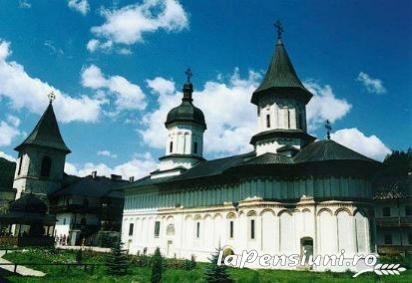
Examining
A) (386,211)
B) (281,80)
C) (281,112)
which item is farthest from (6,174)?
(386,211)

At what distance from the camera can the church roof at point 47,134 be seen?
52438 mm

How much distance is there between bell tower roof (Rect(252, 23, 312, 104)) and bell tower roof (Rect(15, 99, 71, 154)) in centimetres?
3290

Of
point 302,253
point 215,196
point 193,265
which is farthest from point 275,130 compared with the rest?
point 193,265

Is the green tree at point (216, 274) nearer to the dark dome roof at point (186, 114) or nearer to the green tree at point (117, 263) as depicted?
the green tree at point (117, 263)

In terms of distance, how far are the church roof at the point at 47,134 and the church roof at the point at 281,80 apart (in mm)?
32907

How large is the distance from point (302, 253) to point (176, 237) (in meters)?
13.6

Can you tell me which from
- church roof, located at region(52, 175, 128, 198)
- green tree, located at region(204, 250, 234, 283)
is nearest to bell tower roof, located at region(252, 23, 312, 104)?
green tree, located at region(204, 250, 234, 283)

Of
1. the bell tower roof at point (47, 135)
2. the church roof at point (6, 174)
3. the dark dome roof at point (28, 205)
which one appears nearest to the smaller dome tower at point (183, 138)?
the dark dome roof at point (28, 205)

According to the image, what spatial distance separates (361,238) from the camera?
2364 centimetres

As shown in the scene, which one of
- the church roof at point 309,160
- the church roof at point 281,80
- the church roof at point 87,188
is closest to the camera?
the church roof at point 309,160

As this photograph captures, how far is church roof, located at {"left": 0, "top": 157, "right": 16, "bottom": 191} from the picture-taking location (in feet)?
176

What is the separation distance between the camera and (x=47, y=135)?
177 feet

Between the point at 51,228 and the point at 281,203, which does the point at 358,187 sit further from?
the point at 51,228

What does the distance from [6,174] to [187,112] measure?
102ft
